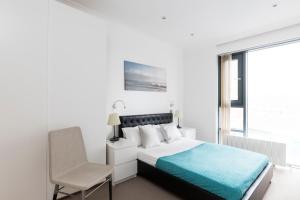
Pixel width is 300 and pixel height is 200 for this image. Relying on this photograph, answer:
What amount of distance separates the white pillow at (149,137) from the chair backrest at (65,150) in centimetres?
118

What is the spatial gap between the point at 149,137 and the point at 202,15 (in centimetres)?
236

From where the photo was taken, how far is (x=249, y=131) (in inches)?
152

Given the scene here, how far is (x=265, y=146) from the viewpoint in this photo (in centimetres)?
335

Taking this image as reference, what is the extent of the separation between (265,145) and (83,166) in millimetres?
3466

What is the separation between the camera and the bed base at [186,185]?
1.90 meters

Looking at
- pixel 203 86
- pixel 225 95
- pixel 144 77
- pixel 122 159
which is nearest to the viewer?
pixel 122 159

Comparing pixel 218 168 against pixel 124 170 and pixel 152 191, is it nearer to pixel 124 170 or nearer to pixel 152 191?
pixel 152 191

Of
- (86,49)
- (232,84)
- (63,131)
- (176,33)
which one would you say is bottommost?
(63,131)

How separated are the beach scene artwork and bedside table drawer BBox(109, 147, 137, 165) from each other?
4.26ft

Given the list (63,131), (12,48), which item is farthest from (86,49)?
(63,131)

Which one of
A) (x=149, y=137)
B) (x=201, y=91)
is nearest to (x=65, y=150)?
(x=149, y=137)

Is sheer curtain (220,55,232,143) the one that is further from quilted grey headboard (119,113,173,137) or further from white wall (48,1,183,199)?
white wall (48,1,183,199)

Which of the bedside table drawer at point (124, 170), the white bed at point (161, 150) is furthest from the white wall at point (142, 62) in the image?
the bedside table drawer at point (124, 170)

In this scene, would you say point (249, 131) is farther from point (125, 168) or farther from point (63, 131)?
point (63, 131)
